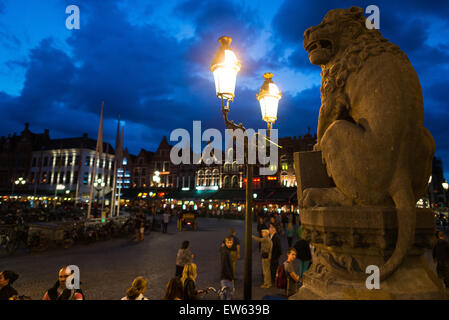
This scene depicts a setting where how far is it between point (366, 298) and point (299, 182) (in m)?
1.16

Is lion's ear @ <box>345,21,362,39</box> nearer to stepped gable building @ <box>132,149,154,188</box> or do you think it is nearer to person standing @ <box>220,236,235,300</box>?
person standing @ <box>220,236,235,300</box>

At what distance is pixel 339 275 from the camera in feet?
6.93

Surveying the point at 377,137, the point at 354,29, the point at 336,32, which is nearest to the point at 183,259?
the point at 377,137

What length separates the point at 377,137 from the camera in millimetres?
2102

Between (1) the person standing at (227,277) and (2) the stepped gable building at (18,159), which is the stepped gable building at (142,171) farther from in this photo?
(1) the person standing at (227,277)

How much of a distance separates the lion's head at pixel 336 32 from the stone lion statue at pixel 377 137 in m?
0.10

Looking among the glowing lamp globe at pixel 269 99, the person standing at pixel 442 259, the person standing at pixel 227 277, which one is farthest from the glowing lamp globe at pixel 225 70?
the person standing at pixel 442 259

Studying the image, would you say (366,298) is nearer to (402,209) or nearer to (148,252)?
(402,209)

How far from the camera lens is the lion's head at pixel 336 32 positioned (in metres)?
2.58

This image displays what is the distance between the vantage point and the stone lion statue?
6.77 feet

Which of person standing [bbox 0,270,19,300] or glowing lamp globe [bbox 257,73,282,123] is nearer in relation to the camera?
person standing [bbox 0,270,19,300]

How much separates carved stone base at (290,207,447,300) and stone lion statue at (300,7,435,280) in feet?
0.35

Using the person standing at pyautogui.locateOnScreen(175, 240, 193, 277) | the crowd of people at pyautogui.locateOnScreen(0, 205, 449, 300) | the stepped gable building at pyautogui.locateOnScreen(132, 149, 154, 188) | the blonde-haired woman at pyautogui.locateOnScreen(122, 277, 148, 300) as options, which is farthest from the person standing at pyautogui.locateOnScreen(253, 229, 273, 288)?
the stepped gable building at pyautogui.locateOnScreen(132, 149, 154, 188)
